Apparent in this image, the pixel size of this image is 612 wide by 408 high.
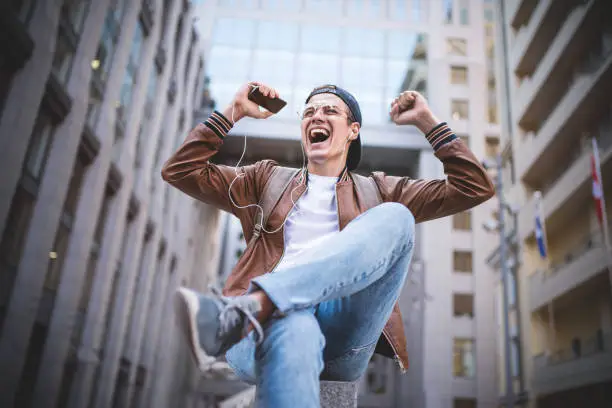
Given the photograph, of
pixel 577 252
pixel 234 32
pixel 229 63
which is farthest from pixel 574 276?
pixel 234 32

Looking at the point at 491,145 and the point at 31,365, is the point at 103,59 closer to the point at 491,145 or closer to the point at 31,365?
the point at 31,365

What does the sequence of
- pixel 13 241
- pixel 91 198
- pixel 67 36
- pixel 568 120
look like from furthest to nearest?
1. pixel 568 120
2. pixel 91 198
3. pixel 67 36
4. pixel 13 241

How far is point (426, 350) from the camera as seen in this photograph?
2792 cm

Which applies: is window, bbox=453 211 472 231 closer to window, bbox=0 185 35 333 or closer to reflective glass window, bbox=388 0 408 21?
reflective glass window, bbox=388 0 408 21

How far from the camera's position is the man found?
6.21 feet

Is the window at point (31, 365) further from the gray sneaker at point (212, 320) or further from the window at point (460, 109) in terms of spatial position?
the window at point (460, 109)

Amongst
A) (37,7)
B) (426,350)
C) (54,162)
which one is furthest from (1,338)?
(426,350)

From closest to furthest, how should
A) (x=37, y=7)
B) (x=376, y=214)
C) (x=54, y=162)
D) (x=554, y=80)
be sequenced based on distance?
1. (x=376, y=214)
2. (x=37, y=7)
3. (x=54, y=162)
4. (x=554, y=80)

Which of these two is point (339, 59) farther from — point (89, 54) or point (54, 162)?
point (54, 162)

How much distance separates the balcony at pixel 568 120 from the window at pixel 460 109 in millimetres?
10126

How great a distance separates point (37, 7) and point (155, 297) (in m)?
16.0

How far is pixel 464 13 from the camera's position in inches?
1357

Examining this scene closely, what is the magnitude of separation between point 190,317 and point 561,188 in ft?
59.9

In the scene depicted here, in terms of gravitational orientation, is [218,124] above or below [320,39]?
below
